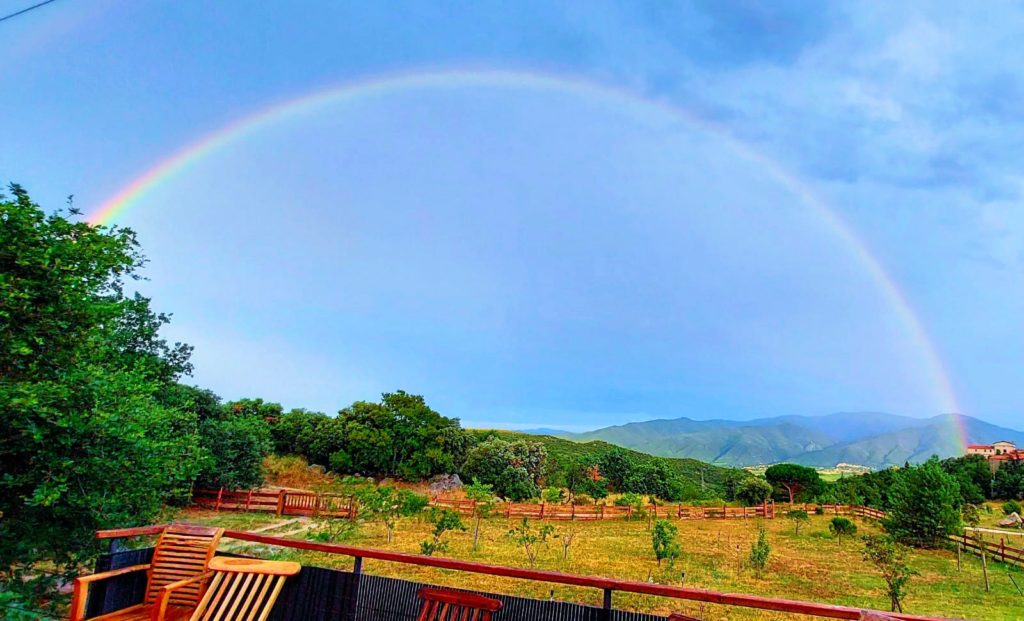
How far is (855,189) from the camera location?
2252 cm

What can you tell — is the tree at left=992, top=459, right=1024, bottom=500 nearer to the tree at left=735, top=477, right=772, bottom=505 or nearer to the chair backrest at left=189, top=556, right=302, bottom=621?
the tree at left=735, top=477, right=772, bottom=505

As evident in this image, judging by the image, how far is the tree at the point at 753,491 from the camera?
92.0ft

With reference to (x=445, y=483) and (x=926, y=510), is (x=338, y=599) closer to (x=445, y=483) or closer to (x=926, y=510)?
(x=926, y=510)

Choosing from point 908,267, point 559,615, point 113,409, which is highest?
point 908,267

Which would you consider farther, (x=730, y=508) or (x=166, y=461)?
(x=730, y=508)

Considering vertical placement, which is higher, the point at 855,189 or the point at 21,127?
the point at 855,189

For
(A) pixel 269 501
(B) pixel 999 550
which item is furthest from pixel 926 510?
(A) pixel 269 501

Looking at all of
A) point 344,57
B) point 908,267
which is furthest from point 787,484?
point 344,57

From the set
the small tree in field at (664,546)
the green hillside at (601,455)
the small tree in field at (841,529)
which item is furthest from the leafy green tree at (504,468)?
the small tree in field at (841,529)

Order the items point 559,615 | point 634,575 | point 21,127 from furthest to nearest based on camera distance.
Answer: point 21,127 → point 634,575 → point 559,615

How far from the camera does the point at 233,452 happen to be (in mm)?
15641

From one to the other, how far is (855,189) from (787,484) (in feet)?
60.6

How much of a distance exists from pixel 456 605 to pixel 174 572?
197 centimetres

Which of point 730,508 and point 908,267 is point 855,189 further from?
point 730,508
